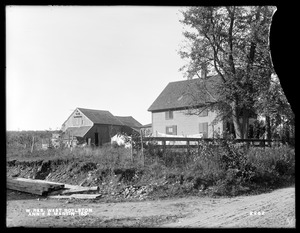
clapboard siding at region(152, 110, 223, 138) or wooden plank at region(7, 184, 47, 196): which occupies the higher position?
clapboard siding at region(152, 110, 223, 138)

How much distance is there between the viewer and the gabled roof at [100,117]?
17498 millimetres

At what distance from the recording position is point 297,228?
243 centimetres

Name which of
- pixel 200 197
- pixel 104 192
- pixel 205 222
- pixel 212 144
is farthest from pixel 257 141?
pixel 205 222

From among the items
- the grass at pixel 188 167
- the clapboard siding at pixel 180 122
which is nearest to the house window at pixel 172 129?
the clapboard siding at pixel 180 122

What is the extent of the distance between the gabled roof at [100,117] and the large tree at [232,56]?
584cm

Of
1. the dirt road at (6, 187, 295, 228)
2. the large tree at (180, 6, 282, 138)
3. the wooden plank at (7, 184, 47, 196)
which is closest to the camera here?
the dirt road at (6, 187, 295, 228)

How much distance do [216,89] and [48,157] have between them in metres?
11.1

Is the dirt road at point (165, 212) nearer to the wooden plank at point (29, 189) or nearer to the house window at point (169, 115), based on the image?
the wooden plank at point (29, 189)

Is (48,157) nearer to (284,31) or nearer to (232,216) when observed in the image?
(232,216)

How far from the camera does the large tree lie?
55.4 feet

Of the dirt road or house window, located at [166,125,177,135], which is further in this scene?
house window, located at [166,125,177,135]

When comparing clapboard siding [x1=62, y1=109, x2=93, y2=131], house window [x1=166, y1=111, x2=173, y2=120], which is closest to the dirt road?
clapboard siding [x1=62, y1=109, x2=93, y2=131]

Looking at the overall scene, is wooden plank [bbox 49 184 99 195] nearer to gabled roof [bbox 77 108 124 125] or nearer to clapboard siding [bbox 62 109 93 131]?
gabled roof [bbox 77 108 124 125]

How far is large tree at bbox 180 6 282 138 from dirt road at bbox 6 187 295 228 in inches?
361
